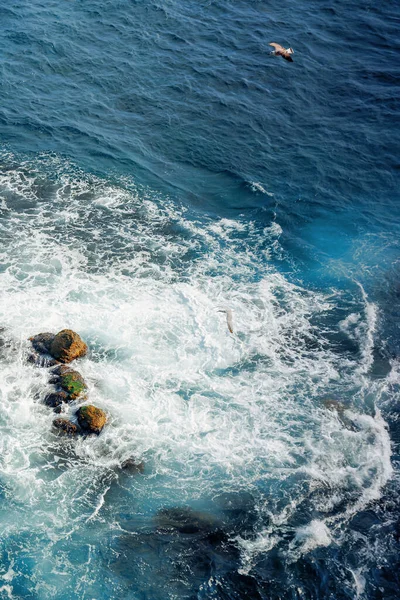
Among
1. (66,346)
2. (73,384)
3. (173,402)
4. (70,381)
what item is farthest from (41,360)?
(173,402)

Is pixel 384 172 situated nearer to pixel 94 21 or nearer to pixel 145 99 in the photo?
pixel 145 99

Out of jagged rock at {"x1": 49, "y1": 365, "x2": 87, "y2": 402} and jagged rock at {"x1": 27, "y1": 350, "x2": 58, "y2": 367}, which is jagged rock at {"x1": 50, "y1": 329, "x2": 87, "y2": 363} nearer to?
jagged rock at {"x1": 27, "y1": 350, "x2": 58, "y2": 367}

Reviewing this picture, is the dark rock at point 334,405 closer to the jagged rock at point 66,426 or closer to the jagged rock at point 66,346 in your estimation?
the jagged rock at point 66,426

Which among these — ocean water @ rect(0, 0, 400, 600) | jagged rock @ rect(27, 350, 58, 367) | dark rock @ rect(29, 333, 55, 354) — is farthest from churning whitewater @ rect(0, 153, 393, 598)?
dark rock @ rect(29, 333, 55, 354)

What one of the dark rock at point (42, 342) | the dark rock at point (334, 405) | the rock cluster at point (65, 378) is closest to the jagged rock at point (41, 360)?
the rock cluster at point (65, 378)

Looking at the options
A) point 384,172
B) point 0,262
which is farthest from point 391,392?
point 0,262

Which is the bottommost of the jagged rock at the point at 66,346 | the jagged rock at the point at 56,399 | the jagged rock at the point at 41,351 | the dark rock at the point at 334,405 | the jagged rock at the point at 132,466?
the jagged rock at the point at 132,466
